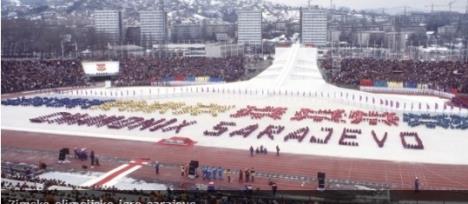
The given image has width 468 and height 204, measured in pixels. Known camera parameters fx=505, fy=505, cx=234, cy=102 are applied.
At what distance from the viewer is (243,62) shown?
7881cm

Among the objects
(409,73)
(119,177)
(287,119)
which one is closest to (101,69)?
(287,119)

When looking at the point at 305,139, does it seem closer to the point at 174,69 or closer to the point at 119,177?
the point at 119,177

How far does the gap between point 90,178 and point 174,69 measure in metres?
49.3

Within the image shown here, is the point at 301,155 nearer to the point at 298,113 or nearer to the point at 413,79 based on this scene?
the point at 298,113

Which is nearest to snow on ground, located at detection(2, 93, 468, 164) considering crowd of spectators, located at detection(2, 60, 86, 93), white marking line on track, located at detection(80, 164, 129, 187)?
white marking line on track, located at detection(80, 164, 129, 187)

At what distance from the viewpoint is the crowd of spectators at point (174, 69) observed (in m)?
67.4

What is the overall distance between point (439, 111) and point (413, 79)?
2196 cm

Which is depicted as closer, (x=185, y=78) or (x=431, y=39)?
(x=185, y=78)

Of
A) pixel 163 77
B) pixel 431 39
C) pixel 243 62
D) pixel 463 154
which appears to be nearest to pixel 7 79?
pixel 163 77

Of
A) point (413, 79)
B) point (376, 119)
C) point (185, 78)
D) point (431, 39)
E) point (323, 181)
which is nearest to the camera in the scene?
point (323, 181)

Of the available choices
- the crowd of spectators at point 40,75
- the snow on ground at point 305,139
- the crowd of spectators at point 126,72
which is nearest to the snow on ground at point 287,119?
the snow on ground at point 305,139

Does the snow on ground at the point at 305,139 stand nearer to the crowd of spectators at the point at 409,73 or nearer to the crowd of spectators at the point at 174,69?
the crowd of spectators at the point at 409,73

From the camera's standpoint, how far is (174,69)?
236 feet

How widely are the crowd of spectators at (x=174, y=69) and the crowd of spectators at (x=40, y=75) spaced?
20.1 feet
